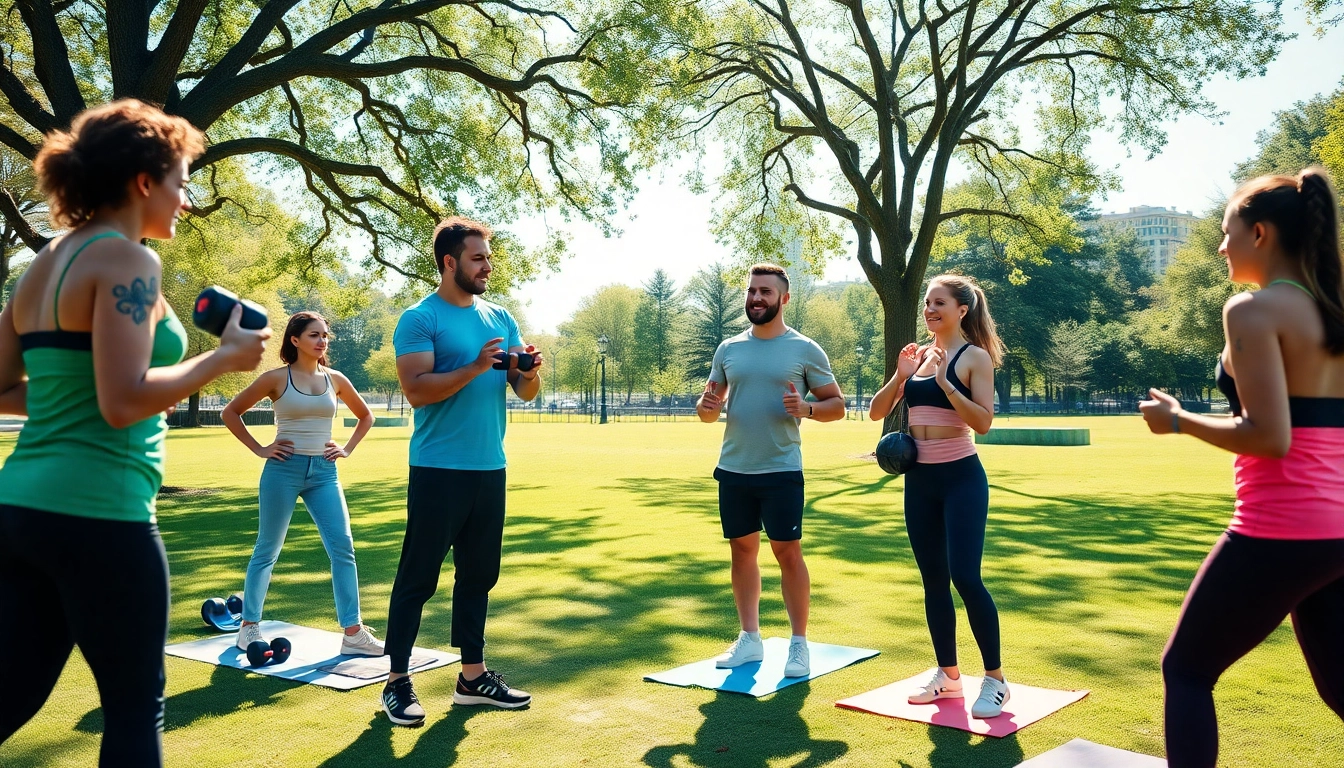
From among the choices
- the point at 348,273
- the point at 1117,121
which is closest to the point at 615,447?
the point at 348,273

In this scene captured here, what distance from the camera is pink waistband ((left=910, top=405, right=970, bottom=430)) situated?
5059mm

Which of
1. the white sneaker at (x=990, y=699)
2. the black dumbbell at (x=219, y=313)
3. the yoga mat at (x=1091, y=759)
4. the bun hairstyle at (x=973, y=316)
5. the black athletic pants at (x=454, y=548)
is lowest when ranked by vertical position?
the yoga mat at (x=1091, y=759)

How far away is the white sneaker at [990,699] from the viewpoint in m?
4.79

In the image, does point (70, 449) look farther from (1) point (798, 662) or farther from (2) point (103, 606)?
(1) point (798, 662)

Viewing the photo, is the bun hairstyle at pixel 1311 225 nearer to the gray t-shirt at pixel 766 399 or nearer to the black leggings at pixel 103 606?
the gray t-shirt at pixel 766 399

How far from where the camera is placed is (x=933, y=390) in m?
5.15

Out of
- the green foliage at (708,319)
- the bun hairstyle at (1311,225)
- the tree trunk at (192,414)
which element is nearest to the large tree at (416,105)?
the bun hairstyle at (1311,225)

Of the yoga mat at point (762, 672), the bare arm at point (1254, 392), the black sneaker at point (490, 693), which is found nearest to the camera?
the bare arm at point (1254, 392)

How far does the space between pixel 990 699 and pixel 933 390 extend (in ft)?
5.06

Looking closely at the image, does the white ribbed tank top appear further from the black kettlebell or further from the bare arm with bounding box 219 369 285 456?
the black kettlebell

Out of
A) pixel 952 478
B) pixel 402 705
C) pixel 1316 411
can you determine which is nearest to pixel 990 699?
pixel 952 478

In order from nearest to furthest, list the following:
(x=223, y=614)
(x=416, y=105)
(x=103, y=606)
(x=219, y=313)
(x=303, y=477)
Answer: (x=103, y=606) → (x=219, y=313) → (x=303, y=477) → (x=223, y=614) → (x=416, y=105)

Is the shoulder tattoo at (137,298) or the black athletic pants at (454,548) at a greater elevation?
the shoulder tattoo at (137,298)

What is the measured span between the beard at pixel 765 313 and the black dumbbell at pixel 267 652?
331 cm
